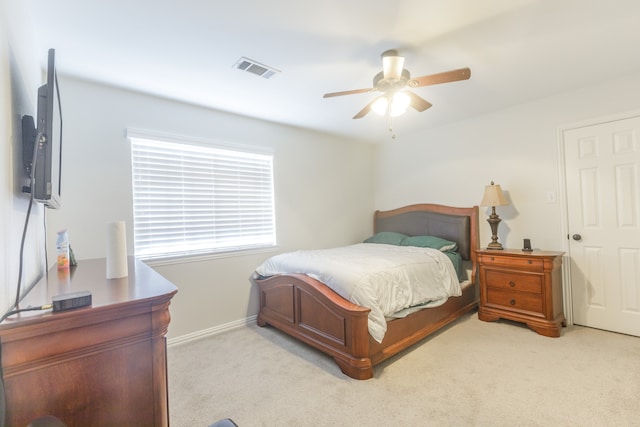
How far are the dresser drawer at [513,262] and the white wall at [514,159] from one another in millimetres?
474

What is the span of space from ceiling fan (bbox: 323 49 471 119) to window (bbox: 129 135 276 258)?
5.16ft

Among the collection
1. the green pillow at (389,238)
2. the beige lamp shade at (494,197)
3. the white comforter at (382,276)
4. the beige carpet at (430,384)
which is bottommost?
the beige carpet at (430,384)

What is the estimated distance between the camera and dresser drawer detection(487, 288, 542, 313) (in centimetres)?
284

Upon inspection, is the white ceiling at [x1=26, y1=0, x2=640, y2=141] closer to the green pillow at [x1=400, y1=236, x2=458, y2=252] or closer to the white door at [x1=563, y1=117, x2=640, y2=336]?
the white door at [x1=563, y1=117, x2=640, y2=336]

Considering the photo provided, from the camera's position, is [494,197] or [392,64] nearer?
[392,64]

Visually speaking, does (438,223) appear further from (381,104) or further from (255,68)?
(255,68)

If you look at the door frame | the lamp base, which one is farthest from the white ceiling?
the lamp base

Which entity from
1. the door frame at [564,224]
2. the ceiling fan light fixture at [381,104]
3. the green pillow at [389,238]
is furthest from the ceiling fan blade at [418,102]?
the green pillow at [389,238]

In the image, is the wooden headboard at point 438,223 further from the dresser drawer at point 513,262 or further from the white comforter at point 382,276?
the white comforter at point 382,276

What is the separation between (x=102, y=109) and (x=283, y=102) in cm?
160

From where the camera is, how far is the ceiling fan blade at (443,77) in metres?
1.87

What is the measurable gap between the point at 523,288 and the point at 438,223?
1.23 metres

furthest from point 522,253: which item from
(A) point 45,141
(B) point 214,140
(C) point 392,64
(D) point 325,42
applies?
(A) point 45,141

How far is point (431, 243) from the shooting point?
11.8 ft
